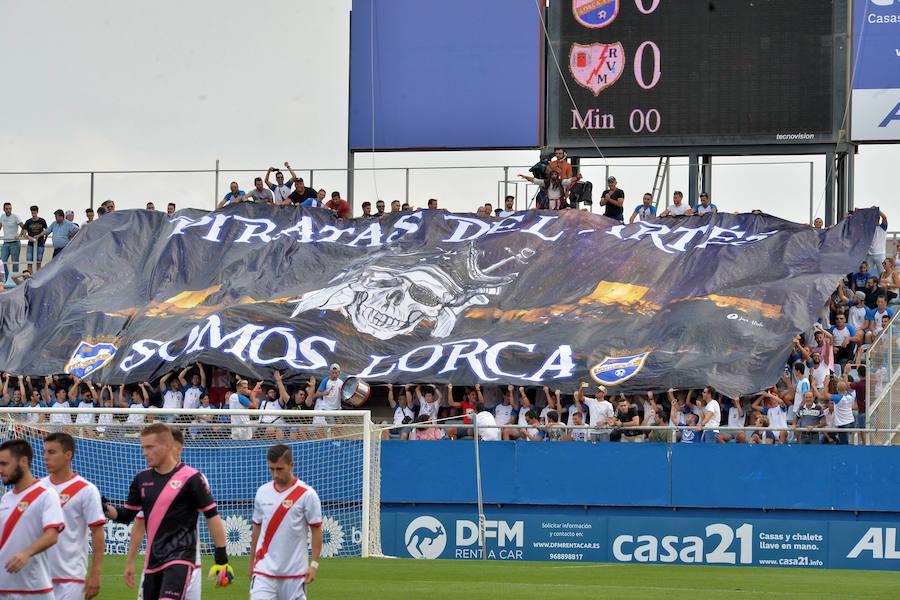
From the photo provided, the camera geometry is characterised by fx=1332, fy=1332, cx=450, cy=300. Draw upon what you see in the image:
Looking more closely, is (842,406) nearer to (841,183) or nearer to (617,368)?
(617,368)

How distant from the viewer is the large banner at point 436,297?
2100cm

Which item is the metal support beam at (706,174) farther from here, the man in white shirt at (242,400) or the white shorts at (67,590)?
the white shorts at (67,590)

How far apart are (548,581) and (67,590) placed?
6.76 meters

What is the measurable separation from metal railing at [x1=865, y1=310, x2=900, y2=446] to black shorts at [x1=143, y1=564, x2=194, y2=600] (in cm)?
1288

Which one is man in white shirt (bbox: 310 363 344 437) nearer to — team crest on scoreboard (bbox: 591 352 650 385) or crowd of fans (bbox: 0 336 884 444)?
crowd of fans (bbox: 0 336 884 444)

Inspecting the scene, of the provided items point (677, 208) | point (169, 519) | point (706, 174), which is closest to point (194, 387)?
point (677, 208)

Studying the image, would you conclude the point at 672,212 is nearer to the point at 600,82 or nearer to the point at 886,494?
the point at 600,82

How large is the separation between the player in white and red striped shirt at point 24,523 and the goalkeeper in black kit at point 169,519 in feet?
1.90

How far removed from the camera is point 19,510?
26.6 feet

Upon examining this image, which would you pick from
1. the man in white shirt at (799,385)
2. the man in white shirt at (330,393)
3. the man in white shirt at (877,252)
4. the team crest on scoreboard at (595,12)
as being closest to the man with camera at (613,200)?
the team crest on scoreboard at (595,12)

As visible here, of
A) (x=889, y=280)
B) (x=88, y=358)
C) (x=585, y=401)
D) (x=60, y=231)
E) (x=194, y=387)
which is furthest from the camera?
(x=60, y=231)

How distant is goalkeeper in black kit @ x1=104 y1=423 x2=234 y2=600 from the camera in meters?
8.41

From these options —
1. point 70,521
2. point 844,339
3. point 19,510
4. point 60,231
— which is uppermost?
point 60,231

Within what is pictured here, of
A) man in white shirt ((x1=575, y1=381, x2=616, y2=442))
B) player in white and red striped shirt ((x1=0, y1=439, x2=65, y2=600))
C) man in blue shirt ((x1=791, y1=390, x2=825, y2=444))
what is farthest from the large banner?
player in white and red striped shirt ((x1=0, y1=439, x2=65, y2=600))
